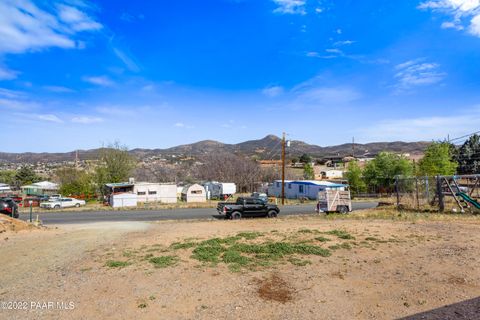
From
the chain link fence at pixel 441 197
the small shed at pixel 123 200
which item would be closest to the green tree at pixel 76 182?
the small shed at pixel 123 200

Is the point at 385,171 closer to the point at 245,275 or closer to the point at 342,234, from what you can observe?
the point at 342,234

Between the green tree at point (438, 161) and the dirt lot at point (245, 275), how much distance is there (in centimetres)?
3845

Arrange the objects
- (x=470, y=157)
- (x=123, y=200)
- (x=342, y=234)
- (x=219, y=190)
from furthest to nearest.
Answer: (x=470, y=157)
(x=219, y=190)
(x=123, y=200)
(x=342, y=234)

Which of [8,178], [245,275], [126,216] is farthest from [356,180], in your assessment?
[8,178]

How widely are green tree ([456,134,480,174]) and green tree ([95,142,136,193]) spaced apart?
6517 centimetres

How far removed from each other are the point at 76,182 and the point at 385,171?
5503 centimetres

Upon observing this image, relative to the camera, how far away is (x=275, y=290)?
7.89m

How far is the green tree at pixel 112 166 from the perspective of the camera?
57438 millimetres

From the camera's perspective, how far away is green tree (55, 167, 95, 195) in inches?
2131

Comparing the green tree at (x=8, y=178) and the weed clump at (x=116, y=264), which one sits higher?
the green tree at (x=8, y=178)

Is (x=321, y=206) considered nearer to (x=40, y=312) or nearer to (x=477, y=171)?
(x=40, y=312)

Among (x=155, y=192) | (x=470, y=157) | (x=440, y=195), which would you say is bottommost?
(x=155, y=192)

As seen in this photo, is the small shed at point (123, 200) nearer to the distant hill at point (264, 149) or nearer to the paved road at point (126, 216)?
the paved road at point (126, 216)

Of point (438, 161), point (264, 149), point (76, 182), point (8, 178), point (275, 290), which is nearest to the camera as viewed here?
point (275, 290)
